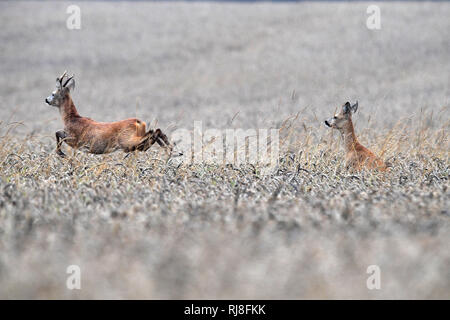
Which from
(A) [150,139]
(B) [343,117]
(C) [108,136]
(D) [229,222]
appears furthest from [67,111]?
(D) [229,222]

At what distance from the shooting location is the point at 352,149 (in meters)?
7.05

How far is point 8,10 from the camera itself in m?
37.8

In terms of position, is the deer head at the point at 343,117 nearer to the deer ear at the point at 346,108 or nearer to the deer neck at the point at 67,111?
the deer ear at the point at 346,108

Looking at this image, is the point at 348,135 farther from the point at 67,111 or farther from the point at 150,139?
the point at 67,111

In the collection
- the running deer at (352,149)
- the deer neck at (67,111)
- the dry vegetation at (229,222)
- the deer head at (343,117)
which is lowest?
the dry vegetation at (229,222)

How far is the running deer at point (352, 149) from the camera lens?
658cm

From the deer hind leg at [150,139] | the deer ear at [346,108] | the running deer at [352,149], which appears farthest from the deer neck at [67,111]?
the deer ear at [346,108]

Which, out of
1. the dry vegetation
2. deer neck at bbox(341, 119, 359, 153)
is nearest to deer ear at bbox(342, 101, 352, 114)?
deer neck at bbox(341, 119, 359, 153)

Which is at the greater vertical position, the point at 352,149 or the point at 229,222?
the point at 352,149

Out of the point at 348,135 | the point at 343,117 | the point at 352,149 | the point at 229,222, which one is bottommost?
the point at 229,222

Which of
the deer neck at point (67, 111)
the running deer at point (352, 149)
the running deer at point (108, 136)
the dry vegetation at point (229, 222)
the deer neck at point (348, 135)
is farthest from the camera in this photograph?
the deer neck at point (348, 135)

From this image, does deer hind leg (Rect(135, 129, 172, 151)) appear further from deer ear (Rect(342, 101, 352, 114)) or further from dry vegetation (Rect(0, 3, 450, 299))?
deer ear (Rect(342, 101, 352, 114))

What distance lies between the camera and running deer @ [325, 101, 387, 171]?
6584 mm

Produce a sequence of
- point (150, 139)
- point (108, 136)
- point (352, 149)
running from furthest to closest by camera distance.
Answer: point (352, 149)
point (150, 139)
point (108, 136)
